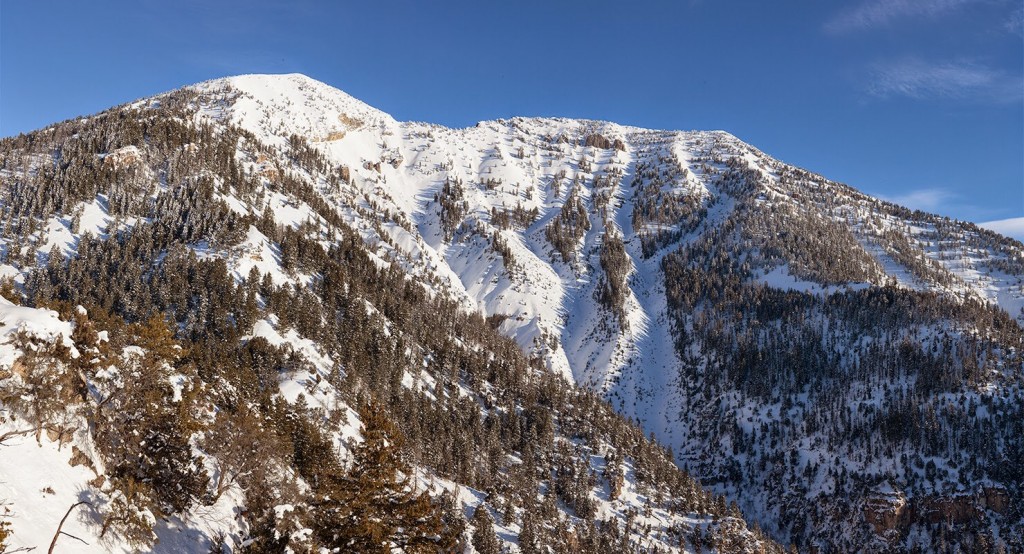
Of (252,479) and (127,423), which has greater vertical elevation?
(127,423)

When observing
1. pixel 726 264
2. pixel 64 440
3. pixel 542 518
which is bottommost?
pixel 542 518

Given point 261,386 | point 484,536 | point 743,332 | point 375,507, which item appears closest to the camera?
point 375,507

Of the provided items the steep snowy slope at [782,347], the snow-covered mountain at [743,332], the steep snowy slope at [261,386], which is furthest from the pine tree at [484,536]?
the steep snowy slope at [782,347]

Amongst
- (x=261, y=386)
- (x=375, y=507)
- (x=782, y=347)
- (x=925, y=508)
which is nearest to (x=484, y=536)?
(x=261, y=386)

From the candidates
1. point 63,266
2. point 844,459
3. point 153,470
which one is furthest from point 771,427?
point 63,266

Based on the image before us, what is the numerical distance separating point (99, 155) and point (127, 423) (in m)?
121

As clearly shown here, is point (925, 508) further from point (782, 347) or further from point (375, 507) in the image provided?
point (375, 507)

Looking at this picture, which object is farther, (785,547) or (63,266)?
(785,547)

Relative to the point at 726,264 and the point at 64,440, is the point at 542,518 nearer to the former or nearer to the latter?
the point at 64,440

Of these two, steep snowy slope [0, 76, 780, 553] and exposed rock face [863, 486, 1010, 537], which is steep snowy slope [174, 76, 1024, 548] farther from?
steep snowy slope [0, 76, 780, 553]

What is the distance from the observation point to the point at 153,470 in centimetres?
2812

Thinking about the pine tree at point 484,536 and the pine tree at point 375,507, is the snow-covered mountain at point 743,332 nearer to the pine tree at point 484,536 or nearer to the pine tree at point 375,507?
the pine tree at point 484,536

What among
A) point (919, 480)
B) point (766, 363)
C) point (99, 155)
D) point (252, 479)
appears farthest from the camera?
point (766, 363)

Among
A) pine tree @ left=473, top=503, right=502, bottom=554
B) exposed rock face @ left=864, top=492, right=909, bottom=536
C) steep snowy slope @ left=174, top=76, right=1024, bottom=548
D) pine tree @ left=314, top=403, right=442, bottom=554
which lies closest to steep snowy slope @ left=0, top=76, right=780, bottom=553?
pine tree @ left=314, top=403, right=442, bottom=554
